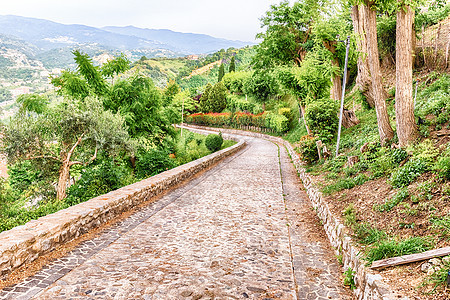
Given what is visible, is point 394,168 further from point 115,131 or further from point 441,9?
point 441,9

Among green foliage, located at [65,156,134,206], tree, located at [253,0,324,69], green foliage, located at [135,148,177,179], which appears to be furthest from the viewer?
tree, located at [253,0,324,69]

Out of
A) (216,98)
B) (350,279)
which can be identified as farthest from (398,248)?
(216,98)

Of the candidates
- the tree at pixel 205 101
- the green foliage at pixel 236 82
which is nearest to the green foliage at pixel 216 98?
the tree at pixel 205 101

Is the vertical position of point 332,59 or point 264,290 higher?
point 332,59

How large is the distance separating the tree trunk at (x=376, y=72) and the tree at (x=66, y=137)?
9.73 metres

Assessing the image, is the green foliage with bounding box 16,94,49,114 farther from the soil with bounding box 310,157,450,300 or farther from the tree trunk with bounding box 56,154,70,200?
the soil with bounding box 310,157,450,300

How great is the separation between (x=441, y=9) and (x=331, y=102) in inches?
445

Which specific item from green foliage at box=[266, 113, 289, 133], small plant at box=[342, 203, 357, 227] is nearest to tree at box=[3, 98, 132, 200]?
small plant at box=[342, 203, 357, 227]

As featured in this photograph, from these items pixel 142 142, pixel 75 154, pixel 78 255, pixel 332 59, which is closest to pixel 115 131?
pixel 75 154

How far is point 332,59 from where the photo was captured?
49.1 ft

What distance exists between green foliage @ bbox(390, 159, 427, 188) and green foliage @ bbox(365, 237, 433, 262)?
1865 millimetres

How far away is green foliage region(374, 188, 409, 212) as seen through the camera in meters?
4.56

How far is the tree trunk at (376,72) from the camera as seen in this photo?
7.25m

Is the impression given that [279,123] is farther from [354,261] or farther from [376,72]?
[354,261]
